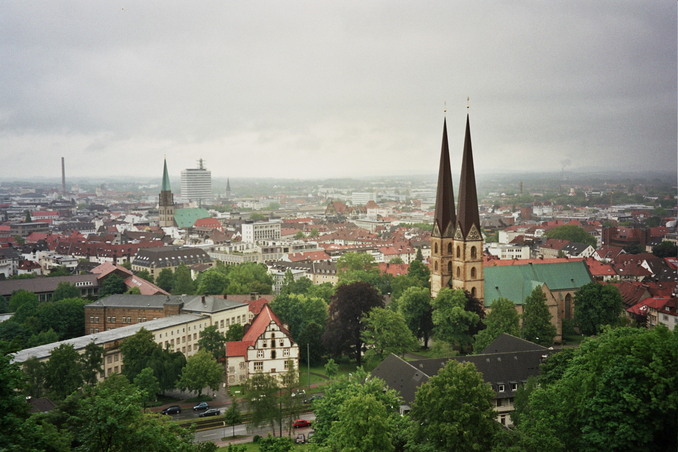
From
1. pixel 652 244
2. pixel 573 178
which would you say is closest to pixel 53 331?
pixel 652 244

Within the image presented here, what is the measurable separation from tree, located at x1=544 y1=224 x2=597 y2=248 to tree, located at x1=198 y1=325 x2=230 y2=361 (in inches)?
2805

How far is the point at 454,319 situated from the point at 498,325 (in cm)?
300

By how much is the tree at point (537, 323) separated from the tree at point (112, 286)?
121ft

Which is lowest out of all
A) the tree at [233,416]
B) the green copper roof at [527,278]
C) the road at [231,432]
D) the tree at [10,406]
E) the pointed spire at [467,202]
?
the road at [231,432]

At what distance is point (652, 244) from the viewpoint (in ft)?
268

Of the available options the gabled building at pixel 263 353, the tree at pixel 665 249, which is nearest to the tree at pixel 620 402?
the gabled building at pixel 263 353

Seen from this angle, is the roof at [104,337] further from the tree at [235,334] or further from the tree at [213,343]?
the tree at [235,334]

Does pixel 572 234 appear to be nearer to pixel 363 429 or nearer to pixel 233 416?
pixel 233 416

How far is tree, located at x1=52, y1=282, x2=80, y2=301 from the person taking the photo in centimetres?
5988

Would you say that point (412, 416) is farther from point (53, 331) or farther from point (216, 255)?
point (216, 255)

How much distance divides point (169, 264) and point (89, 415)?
66073 mm

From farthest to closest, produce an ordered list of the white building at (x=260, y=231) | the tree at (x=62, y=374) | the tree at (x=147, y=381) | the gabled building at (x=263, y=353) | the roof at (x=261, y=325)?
1. the white building at (x=260, y=231)
2. the roof at (x=261, y=325)
3. the gabled building at (x=263, y=353)
4. the tree at (x=147, y=381)
5. the tree at (x=62, y=374)

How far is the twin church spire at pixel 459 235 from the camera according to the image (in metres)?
47.8

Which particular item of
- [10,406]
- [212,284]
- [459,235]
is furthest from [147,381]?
[212,284]
